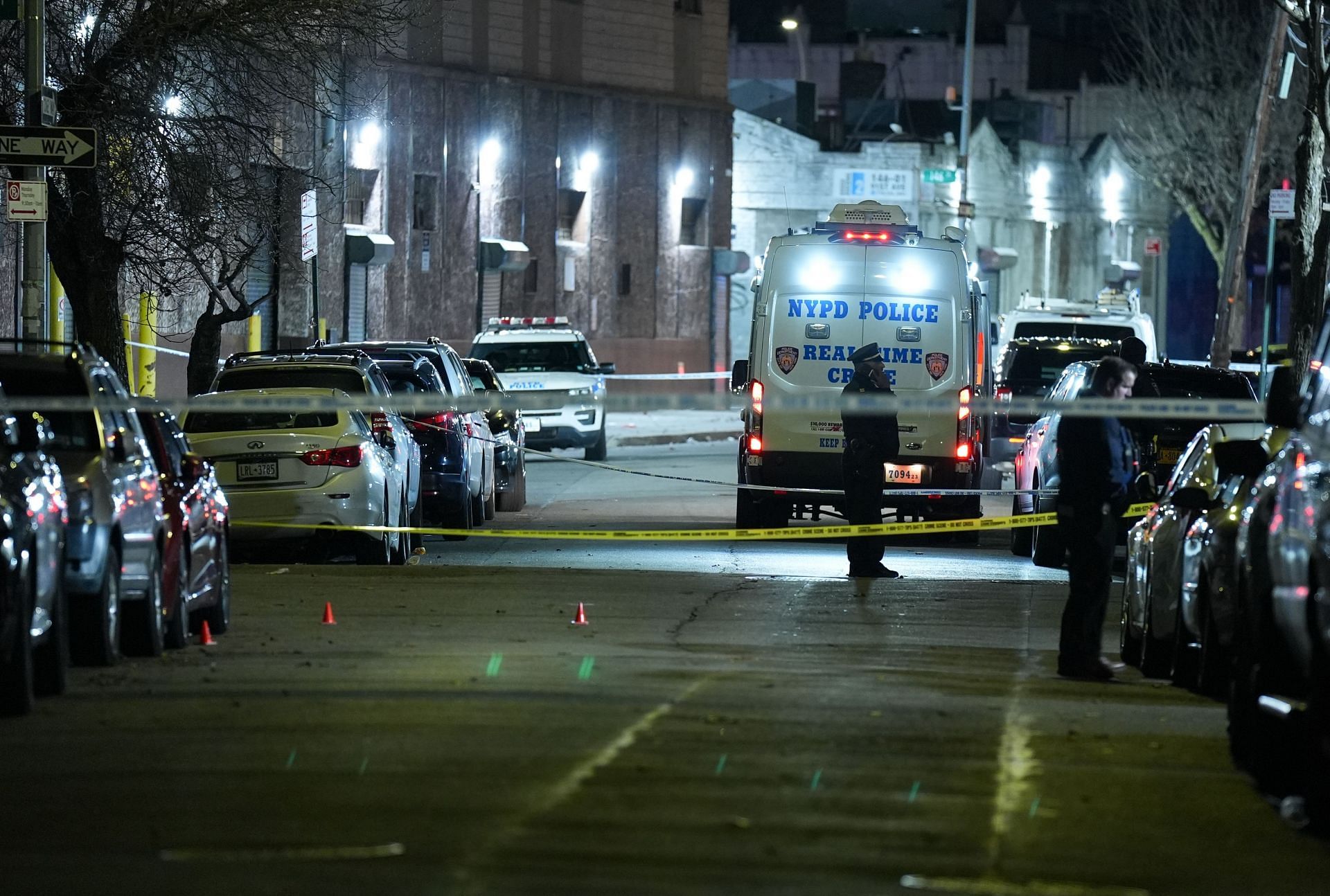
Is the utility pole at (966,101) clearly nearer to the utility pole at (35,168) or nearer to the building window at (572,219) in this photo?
the building window at (572,219)

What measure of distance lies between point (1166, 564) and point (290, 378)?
30.3ft

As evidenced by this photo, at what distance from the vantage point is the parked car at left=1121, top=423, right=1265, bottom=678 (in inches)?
452

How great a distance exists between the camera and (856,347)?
21.1 meters

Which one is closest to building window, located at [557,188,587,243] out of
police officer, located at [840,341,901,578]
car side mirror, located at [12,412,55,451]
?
police officer, located at [840,341,901,578]

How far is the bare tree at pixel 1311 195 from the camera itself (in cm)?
2888

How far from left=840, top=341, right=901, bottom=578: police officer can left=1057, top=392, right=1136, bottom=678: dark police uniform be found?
517cm

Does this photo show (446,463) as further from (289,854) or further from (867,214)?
(289,854)

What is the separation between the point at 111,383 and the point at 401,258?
3375cm

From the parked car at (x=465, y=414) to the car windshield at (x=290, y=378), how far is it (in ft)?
6.83

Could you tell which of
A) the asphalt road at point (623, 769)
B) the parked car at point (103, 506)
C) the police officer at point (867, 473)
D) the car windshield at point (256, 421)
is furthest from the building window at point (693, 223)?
the parked car at point (103, 506)

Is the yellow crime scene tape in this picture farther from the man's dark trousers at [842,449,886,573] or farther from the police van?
the police van

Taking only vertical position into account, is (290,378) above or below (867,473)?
above

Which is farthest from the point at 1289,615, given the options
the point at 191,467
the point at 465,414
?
the point at 465,414

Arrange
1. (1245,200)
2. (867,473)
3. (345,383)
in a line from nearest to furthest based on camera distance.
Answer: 1. (867,473)
2. (345,383)
3. (1245,200)
